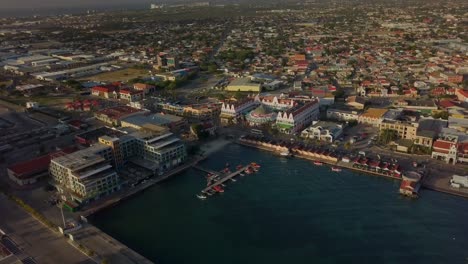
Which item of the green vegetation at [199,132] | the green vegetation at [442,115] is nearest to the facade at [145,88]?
the green vegetation at [199,132]

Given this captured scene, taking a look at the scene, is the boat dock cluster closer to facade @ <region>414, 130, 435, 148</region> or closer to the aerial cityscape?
the aerial cityscape

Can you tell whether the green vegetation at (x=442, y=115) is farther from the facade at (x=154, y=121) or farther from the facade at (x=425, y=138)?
the facade at (x=154, y=121)

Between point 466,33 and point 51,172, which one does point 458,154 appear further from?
point 466,33

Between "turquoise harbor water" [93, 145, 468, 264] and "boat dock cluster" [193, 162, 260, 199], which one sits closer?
"turquoise harbor water" [93, 145, 468, 264]

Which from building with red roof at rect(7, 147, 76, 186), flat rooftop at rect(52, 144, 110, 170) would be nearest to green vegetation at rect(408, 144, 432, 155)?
flat rooftop at rect(52, 144, 110, 170)

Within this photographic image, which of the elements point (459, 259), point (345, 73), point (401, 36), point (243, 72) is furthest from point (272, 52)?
point (459, 259)
